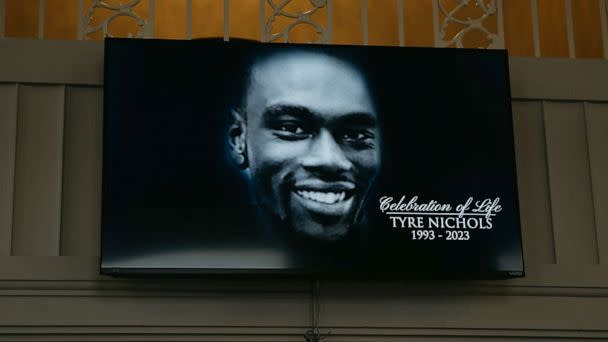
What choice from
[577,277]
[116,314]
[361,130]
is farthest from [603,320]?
[116,314]

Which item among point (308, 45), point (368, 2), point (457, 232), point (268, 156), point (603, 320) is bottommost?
point (603, 320)

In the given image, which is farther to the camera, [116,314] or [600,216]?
[600,216]

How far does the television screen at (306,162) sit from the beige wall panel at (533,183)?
0.22 metres

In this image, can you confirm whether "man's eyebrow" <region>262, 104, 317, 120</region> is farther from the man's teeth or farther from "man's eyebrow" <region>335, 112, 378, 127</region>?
the man's teeth

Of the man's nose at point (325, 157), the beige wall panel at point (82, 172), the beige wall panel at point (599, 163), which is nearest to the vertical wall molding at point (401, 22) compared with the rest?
the man's nose at point (325, 157)

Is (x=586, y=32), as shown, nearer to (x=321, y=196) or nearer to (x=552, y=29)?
(x=552, y=29)

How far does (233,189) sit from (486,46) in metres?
1.53

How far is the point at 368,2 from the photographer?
215 inches

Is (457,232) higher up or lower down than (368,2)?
lower down

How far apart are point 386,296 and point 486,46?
1391 mm

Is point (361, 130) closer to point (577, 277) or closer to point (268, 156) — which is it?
point (268, 156)

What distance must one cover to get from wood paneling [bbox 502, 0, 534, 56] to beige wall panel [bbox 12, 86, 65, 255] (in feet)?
7.32

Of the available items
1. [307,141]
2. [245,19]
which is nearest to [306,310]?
[307,141]

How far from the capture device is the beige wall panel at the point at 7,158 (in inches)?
192
